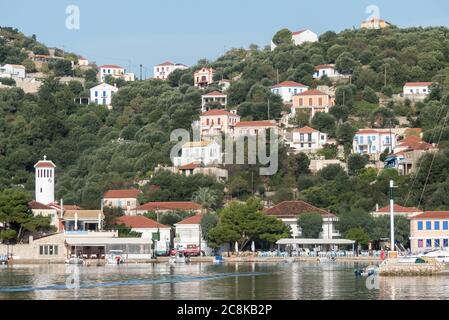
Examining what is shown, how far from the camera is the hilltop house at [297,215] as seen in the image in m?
76.6

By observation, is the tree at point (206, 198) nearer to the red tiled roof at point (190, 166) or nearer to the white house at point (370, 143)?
the red tiled roof at point (190, 166)

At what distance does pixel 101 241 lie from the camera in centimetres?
7069

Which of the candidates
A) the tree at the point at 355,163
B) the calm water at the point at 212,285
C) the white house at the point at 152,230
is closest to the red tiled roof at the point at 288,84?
the tree at the point at 355,163

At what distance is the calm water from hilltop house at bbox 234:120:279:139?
42.7 m

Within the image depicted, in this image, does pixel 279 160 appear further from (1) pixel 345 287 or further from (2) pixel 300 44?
(1) pixel 345 287

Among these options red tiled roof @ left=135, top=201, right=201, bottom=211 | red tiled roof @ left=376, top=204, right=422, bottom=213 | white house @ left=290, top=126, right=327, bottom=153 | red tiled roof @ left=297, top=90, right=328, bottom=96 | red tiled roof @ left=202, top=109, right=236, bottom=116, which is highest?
red tiled roof @ left=297, top=90, right=328, bottom=96

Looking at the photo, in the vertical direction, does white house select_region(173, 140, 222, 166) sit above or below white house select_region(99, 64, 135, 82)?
below

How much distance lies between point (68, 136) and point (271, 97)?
1954 cm

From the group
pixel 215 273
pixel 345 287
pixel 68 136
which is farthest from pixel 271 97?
pixel 345 287

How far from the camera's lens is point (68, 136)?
111500 millimetres

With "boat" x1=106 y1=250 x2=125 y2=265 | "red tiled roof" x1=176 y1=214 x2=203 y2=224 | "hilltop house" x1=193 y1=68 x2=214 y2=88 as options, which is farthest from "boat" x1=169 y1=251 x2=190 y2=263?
"hilltop house" x1=193 y1=68 x2=214 y2=88

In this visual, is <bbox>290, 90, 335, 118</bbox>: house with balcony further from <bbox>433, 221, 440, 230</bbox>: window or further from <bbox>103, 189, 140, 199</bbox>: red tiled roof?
<bbox>433, 221, 440, 230</bbox>: window

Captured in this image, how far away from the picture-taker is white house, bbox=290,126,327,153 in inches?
3863

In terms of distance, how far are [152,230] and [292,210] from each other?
9245 mm
